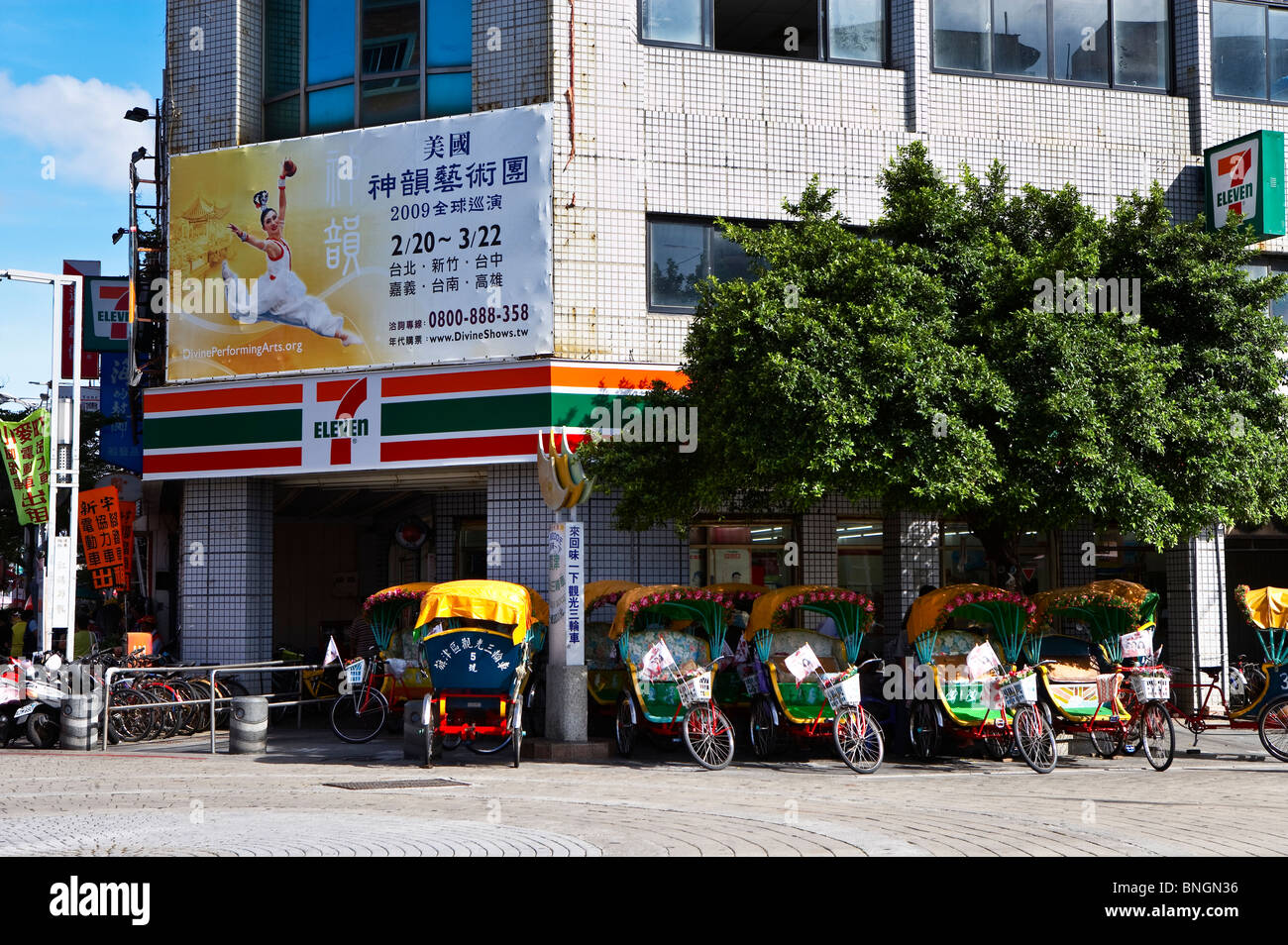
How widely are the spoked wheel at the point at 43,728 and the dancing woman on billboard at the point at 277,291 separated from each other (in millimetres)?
6449

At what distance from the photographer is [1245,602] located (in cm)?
1756

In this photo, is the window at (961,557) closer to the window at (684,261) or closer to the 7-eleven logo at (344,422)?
the window at (684,261)

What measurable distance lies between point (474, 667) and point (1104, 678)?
7295 mm

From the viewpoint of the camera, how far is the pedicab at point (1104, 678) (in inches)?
610

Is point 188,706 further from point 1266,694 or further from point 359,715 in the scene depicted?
point 1266,694

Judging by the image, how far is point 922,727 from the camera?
52.5ft

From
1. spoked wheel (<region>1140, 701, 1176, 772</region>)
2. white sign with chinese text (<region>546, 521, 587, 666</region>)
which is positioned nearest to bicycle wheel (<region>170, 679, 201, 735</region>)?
white sign with chinese text (<region>546, 521, 587, 666</region>)

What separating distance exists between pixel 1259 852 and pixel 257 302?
16.2m

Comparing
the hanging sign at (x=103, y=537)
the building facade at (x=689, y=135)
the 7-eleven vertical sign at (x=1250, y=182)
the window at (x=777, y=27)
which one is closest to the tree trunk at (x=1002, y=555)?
the building facade at (x=689, y=135)

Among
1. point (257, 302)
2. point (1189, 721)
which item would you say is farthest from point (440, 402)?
point (1189, 721)

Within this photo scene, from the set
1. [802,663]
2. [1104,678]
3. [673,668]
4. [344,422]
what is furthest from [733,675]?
[344,422]

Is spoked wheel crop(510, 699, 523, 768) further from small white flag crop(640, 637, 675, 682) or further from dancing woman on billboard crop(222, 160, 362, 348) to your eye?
dancing woman on billboard crop(222, 160, 362, 348)

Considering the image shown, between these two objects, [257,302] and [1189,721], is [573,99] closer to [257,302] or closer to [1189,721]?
[257,302]

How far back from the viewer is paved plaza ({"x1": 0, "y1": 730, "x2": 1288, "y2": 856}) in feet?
30.8
